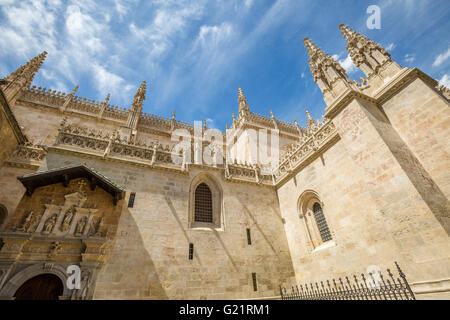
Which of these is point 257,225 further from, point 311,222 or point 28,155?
point 28,155

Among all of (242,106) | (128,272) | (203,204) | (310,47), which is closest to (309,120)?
(242,106)

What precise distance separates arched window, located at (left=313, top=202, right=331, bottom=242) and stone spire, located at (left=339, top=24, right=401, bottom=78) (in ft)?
23.5

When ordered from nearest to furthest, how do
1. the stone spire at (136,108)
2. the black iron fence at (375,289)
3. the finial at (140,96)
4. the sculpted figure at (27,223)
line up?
the black iron fence at (375,289)
the sculpted figure at (27,223)
the stone spire at (136,108)
the finial at (140,96)

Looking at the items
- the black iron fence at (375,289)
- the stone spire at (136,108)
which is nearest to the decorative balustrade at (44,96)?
the stone spire at (136,108)

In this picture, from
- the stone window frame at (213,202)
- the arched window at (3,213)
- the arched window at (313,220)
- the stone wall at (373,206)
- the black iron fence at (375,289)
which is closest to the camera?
the black iron fence at (375,289)

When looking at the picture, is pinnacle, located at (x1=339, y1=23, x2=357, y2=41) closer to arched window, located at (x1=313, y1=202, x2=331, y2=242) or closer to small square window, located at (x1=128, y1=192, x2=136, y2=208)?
arched window, located at (x1=313, y1=202, x2=331, y2=242)

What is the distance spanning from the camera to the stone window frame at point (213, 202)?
11546mm

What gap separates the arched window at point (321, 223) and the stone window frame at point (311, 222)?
15cm

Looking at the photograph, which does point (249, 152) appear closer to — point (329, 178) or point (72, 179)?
point (329, 178)

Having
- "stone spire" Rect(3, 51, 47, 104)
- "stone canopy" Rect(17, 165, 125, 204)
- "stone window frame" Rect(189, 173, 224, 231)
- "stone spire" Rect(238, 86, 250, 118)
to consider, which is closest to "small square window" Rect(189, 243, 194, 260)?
"stone window frame" Rect(189, 173, 224, 231)

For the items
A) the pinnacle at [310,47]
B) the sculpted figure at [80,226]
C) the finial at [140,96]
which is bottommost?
the sculpted figure at [80,226]

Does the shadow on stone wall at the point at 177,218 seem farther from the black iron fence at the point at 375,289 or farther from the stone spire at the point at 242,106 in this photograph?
the stone spire at the point at 242,106

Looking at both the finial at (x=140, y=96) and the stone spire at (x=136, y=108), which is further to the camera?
the finial at (x=140, y=96)

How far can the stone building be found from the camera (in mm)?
6934
